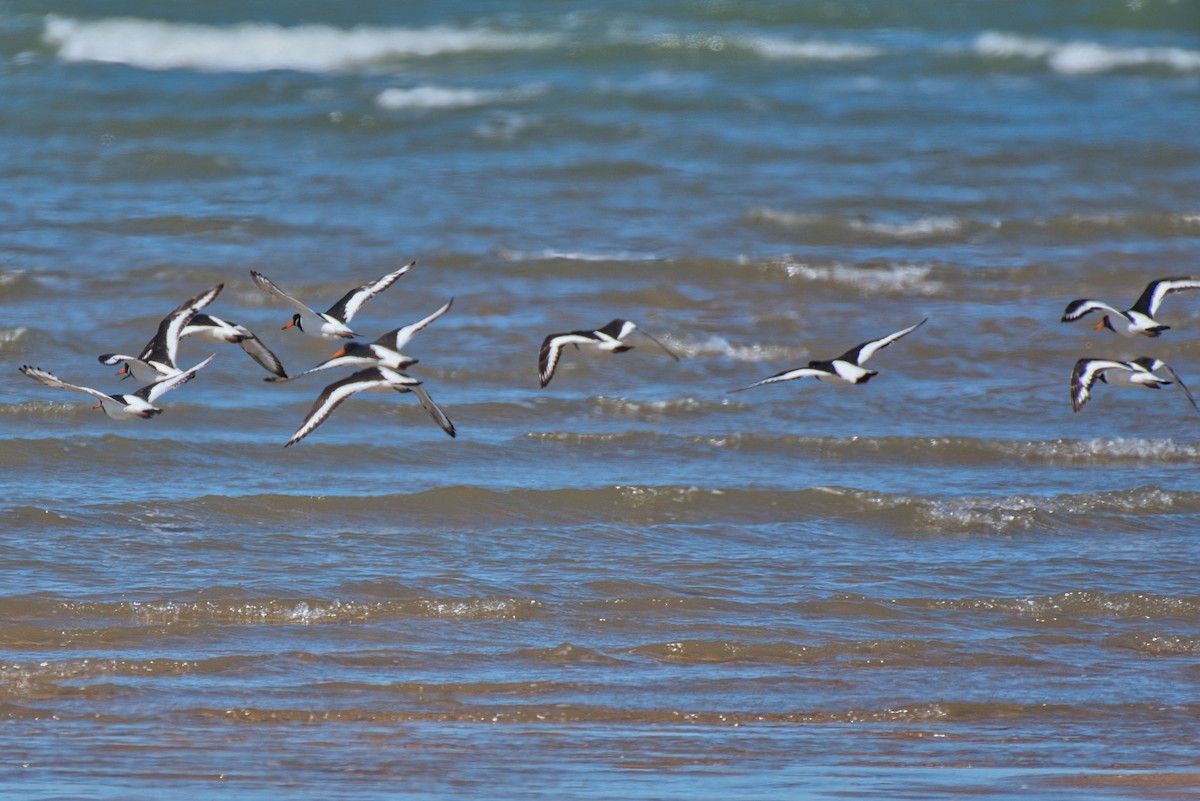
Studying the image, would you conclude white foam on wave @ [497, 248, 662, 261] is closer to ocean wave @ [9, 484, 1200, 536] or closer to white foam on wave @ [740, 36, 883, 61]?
ocean wave @ [9, 484, 1200, 536]

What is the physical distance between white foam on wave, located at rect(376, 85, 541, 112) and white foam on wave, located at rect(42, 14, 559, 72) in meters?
1.85

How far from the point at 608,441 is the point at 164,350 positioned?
2.56 metres

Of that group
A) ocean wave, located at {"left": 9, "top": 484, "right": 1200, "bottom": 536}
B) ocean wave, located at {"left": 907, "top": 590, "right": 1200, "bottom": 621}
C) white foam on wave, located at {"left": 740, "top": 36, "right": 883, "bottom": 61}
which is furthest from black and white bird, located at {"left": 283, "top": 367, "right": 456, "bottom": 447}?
white foam on wave, located at {"left": 740, "top": 36, "right": 883, "bottom": 61}

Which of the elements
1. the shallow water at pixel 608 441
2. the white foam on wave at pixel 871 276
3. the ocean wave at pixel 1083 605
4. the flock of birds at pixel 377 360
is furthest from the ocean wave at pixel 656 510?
the white foam on wave at pixel 871 276

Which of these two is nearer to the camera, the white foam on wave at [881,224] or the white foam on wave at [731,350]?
the white foam on wave at [731,350]

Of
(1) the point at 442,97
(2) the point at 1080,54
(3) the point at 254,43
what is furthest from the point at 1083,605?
Result: (3) the point at 254,43

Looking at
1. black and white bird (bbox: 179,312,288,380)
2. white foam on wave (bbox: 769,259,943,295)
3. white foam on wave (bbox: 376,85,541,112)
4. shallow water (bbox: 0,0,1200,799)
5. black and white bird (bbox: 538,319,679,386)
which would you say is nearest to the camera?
shallow water (bbox: 0,0,1200,799)

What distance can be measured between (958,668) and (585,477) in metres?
3.06

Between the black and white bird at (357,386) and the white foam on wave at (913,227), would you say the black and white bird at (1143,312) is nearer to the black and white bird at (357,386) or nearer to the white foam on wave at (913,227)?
the black and white bird at (357,386)

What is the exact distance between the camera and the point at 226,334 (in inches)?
341

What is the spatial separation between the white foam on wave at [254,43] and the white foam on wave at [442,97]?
73.0 inches

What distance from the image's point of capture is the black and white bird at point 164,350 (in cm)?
876

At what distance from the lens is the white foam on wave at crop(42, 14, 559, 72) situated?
20844 mm

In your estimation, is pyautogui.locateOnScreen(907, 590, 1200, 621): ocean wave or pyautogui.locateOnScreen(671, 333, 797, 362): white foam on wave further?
pyautogui.locateOnScreen(671, 333, 797, 362): white foam on wave
